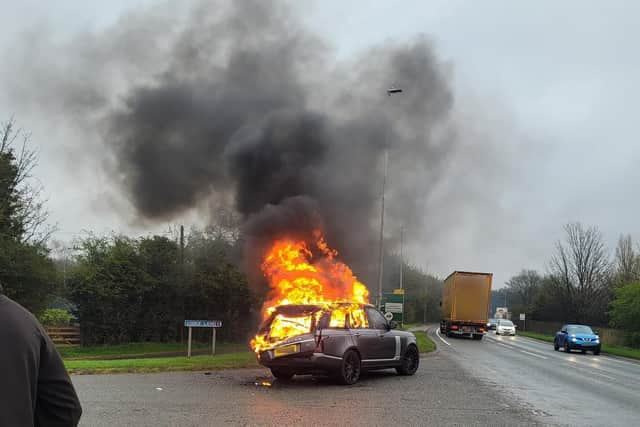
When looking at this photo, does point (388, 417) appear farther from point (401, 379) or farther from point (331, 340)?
point (401, 379)

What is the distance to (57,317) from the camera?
2605 cm

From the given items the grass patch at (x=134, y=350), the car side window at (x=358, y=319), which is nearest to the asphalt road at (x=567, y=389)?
the car side window at (x=358, y=319)

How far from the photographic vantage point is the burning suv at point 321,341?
37.4ft

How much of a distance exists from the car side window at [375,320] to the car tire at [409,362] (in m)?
1.00

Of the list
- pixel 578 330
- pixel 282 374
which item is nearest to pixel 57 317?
pixel 282 374

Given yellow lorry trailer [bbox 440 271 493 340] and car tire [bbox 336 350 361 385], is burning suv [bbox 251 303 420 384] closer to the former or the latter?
car tire [bbox 336 350 361 385]

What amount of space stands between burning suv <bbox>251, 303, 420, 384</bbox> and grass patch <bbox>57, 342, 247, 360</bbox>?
41.9ft

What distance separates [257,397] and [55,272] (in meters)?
15.8

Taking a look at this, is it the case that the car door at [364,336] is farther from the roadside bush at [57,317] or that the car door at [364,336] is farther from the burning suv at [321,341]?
the roadside bush at [57,317]

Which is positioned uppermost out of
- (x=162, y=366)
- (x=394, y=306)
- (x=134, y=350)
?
(x=394, y=306)

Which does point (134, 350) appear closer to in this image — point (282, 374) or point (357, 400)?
point (282, 374)

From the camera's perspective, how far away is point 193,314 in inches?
1139

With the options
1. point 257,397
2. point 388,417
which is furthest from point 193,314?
point 388,417

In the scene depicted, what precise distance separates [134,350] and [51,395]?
24917 mm
